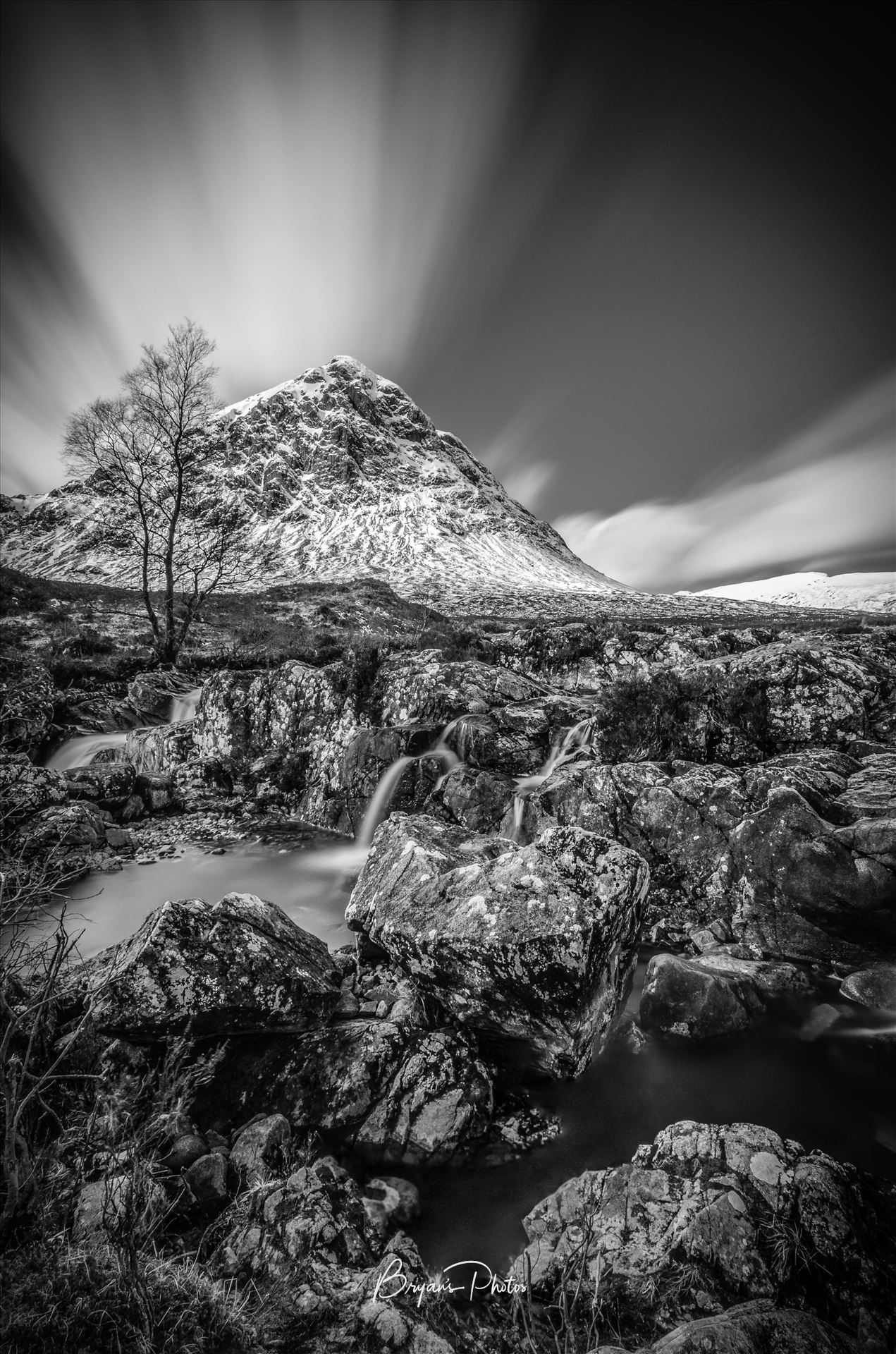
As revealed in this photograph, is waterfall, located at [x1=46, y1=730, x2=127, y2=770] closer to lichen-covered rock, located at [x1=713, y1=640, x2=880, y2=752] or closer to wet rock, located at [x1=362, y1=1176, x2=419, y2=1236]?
wet rock, located at [x1=362, y1=1176, x2=419, y2=1236]

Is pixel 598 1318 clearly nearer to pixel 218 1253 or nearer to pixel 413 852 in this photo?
pixel 218 1253

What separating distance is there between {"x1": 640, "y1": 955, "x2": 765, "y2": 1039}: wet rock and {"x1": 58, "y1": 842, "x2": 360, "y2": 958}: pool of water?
457cm

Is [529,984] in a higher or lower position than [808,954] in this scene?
higher

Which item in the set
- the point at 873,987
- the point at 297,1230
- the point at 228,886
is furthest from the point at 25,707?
the point at 873,987

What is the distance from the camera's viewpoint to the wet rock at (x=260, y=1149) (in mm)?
4094

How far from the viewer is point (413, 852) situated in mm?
7125

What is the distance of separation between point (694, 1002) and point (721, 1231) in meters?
2.94


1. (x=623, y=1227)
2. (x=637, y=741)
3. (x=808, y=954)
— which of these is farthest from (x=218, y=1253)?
(x=637, y=741)

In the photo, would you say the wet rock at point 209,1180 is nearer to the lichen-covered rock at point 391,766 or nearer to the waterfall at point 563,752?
the waterfall at point 563,752

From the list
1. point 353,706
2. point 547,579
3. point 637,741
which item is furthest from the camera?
point 547,579

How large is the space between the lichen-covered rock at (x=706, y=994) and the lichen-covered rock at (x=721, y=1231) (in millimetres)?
1850

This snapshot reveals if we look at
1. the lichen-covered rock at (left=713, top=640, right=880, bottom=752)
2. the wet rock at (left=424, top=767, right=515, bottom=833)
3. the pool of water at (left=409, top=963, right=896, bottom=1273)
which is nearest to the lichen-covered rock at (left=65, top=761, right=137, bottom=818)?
the wet rock at (left=424, top=767, right=515, bottom=833)

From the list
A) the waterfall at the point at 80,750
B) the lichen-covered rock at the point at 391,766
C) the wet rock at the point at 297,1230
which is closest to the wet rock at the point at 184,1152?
the wet rock at the point at 297,1230

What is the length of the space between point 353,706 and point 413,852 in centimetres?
779
